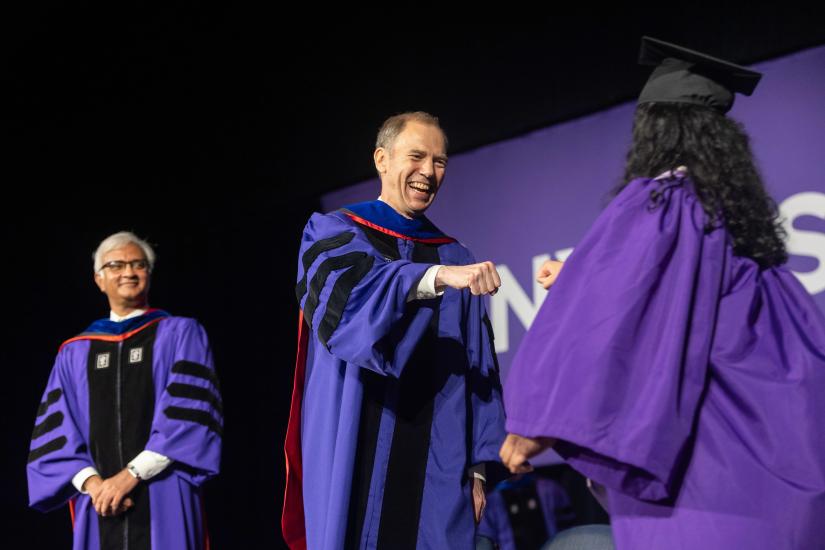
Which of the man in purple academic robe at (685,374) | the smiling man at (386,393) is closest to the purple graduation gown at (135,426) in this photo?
the smiling man at (386,393)

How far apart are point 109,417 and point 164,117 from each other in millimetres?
2375

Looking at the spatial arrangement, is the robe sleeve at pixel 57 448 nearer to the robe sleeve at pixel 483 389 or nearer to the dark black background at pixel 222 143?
the dark black background at pixel 222 143

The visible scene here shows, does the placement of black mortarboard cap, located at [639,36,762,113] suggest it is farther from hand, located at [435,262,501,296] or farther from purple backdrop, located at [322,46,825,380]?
purple backdrop, located at [322,46,825,380]

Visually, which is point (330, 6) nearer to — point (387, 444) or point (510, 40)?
point (510, 40)

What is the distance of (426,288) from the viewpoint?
97.9 inches

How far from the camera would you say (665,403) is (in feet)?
5.64

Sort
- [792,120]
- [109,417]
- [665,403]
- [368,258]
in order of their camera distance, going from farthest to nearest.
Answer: [109,417], [792,120], [368,258], [665,403]

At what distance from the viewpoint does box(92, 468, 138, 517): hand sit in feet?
12.7

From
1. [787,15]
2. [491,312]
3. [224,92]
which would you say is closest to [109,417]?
[491,312]

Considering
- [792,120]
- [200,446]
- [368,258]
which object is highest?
[792,120]

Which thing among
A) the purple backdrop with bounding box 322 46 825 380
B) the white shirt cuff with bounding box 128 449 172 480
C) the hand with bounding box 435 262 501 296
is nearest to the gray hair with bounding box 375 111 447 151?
the hand with bounding box 435 262 501 296

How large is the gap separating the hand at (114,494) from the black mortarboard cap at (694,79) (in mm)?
2808

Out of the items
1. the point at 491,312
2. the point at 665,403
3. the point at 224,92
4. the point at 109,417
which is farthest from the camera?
the point at 224,92

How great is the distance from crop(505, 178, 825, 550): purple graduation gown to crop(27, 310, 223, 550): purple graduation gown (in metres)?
2.53
